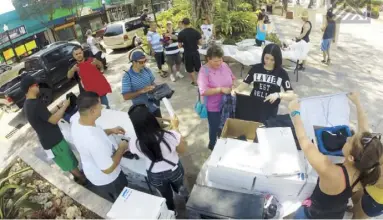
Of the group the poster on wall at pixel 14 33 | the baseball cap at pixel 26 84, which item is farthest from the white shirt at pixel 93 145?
the poster on wall at pixel 14 33

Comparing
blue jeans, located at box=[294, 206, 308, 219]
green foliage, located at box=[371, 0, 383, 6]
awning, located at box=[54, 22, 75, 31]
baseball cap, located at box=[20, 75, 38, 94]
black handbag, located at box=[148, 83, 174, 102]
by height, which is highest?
awning, located at box=[54, 22, 75, 31]

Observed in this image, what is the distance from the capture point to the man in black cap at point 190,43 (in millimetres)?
5680

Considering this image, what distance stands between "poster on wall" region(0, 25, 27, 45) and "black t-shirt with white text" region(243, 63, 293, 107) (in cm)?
1735

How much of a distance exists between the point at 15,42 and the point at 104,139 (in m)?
17.8

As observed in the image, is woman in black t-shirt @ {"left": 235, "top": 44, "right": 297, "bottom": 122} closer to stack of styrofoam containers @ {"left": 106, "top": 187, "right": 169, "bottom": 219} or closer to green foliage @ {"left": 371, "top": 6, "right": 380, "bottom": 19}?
stack of styrofoam containers @ {"left": 106, "top": 187, "right": 169, "bottom": 219}

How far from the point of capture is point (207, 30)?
22.6 ft

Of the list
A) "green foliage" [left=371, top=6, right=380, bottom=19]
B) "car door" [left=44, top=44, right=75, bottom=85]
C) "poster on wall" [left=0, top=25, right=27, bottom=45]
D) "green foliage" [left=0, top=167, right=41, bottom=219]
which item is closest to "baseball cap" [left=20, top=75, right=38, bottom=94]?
"green foliage" [left=0, top=167, right=41, bottom=219]

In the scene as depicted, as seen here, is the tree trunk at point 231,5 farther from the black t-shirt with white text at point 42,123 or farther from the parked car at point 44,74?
the black t-shirt with white text at point 42,123

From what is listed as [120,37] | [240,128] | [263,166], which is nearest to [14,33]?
[120,37]

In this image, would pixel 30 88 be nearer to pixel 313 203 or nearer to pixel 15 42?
pixel 313 203

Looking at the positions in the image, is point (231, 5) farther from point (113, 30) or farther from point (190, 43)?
point (190, 43)

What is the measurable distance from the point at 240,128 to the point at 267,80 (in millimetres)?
706

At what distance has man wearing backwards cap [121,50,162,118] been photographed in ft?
11.3

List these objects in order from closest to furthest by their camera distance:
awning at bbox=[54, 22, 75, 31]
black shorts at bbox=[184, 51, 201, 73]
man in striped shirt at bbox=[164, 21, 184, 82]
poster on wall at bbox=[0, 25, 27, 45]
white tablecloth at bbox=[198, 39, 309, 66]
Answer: black shorts at bbox=[184, 51, 201, 73] < white tablecloth at bbox=[198, 39, 309, 66] < man in striped shirt at bbox=[164, 21, 184, 82] < poster on wall at bbox=[0, 25, 27, 45] < awning at bbox=[54, 22, 75, 31]
